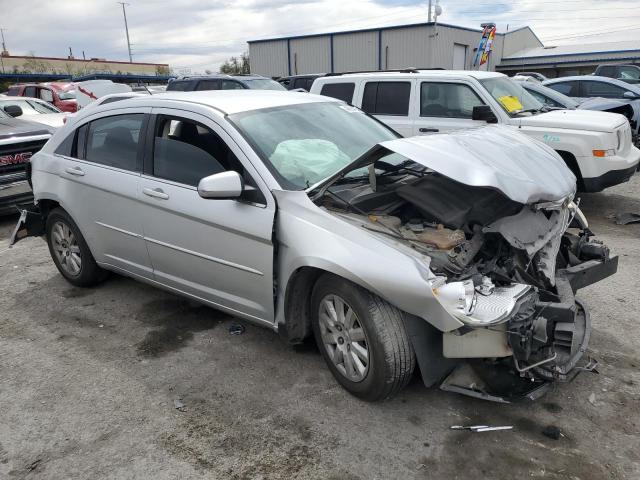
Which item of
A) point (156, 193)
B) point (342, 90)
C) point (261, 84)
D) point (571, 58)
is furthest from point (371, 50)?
point (156, 193)

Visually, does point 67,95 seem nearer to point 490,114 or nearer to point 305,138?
point 490,114

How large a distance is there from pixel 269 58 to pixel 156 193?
37.9 metres

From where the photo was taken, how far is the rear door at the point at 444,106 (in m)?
7.47

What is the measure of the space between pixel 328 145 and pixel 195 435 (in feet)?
6.97

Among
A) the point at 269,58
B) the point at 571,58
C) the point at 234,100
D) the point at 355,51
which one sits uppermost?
the point at 355,51

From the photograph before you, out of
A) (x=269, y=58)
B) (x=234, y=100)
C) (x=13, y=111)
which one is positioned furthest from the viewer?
(x=269, y=58)

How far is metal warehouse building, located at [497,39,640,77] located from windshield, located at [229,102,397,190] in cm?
3672

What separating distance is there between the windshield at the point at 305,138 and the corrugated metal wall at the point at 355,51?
32.9 m

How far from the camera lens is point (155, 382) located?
3.58 m

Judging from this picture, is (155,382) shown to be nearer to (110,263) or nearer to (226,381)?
(226,381)

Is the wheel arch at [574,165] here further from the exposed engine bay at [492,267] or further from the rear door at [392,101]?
the exposed engine bay at [492,267]

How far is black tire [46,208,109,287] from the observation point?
15.9 ft

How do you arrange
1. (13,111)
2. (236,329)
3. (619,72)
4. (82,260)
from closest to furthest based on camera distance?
(236,329)
(82,260)
(13,111)
(619,72)

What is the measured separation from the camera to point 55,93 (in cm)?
1898
